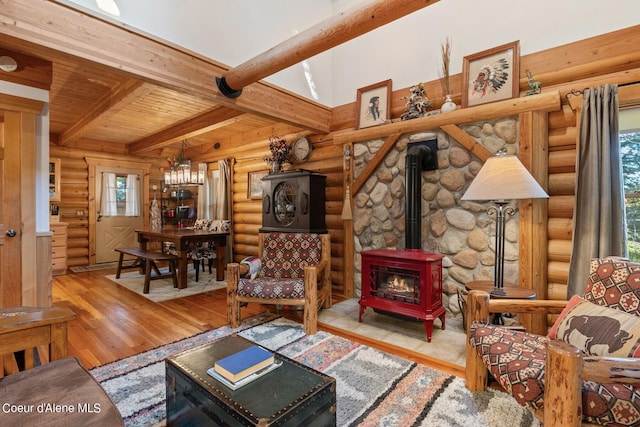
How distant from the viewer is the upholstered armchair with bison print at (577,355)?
1.11m

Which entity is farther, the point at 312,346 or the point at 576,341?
the point at 312,346

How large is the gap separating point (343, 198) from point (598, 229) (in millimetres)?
2622

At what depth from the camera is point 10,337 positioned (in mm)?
1392

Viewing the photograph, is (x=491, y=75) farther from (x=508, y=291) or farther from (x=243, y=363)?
(x=243, y=363)

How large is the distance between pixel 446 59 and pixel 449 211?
1.60m

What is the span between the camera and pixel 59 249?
5.34 m

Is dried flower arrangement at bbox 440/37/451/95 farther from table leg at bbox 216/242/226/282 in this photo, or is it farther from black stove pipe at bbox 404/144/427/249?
table leg at bbox 216/242/226/282

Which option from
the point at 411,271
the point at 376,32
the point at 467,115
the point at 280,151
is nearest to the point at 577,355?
the point at 411,271

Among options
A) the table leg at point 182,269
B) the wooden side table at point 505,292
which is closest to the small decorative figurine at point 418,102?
the wooden side table at point 505,292

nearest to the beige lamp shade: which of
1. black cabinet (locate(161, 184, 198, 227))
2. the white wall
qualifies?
the white wall

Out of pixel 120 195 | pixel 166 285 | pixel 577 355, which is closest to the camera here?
pixel 577 355

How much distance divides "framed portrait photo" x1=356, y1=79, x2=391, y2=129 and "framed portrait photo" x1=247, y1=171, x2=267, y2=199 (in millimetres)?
2095

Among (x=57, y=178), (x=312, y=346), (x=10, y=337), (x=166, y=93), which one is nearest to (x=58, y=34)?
(x=166, y=93)

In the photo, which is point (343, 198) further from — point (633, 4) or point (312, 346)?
point (633, 4)
